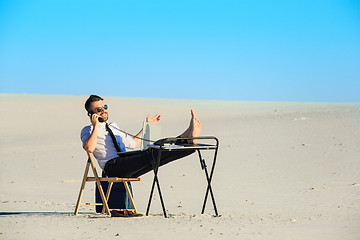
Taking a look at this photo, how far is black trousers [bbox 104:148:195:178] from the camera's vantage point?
6412mm

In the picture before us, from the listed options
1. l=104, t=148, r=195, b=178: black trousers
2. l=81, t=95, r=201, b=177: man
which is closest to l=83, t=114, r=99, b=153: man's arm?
l=81, t=95, r=201, b=177: man

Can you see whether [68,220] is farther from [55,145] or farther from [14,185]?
[55,145]

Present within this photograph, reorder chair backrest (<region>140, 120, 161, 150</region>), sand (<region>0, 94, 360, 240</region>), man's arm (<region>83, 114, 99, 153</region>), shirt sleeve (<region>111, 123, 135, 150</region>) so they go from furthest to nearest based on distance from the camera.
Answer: shirt sleeve (<region>111, 123, 135, 150</region>) → chair backrest (<region>140, 120, 161, 150</region>) → man's arm (<region>83, 114, 99, 153</region>) → sand (<region>0, 94, 360, 240</region>)

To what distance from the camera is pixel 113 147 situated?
264 inches

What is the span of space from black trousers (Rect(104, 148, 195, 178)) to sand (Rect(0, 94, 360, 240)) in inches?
20.1

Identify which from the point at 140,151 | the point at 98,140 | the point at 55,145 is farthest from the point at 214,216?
the point at 55,145

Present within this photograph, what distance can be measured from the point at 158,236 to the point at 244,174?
6.65 meters

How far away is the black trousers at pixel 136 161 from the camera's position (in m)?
6.41

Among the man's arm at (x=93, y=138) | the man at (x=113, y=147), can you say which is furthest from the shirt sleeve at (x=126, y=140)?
the man's arm at (x=93, y=138)

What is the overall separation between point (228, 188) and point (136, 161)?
13.2 ft

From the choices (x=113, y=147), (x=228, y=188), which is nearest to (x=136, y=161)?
(x=113, y=147)

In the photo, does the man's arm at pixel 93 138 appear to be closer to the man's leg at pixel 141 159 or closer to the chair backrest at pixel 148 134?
the man's leg at pixel 141 159

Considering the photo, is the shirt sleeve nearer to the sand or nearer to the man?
the man

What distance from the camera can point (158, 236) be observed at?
5512 mm
